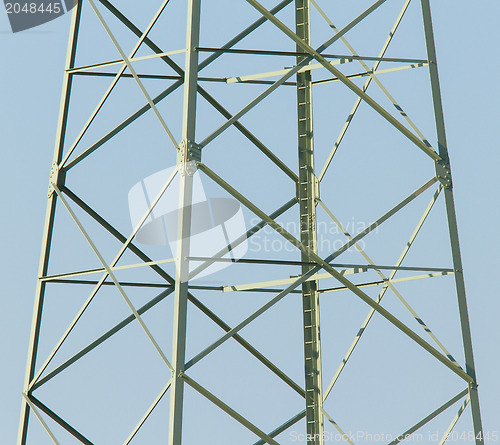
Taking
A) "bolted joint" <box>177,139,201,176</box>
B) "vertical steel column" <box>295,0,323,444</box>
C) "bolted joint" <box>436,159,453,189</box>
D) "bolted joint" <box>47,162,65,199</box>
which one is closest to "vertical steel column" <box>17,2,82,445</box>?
"bolted joint" <box>47,162,65,199</box>

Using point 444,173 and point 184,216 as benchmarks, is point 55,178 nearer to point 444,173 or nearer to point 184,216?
point 184,216

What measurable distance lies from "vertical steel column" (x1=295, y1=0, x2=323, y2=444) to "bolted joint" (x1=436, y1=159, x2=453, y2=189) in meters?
2.73

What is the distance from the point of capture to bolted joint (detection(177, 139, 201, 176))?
50.6ft

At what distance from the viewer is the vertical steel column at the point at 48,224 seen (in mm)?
18141

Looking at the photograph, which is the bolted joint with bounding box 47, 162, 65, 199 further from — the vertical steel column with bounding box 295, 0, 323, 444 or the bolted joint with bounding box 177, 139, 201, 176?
the vertical steel column with bounding box 295, 0, 323, 444

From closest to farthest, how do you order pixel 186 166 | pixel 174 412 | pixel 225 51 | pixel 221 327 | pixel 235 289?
1. pixel 174 412
2. pixel 186 166
3. pixel 225 51
4. pixel 235 289
5. pixel 221 327

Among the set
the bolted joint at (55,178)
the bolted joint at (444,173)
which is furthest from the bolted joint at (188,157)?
the bolted joint at (444,173)

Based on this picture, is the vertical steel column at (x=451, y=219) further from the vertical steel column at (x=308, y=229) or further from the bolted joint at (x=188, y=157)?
the bolted joint at (x=188, y=157)

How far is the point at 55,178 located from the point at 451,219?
719 centimetres

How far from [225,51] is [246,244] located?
4218 mm

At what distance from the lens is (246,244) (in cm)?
1956

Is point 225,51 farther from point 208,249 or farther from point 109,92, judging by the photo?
point 208,249

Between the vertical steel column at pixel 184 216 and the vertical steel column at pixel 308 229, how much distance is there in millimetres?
4046

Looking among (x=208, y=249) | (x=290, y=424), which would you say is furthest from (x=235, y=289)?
(x=290, y=424)
